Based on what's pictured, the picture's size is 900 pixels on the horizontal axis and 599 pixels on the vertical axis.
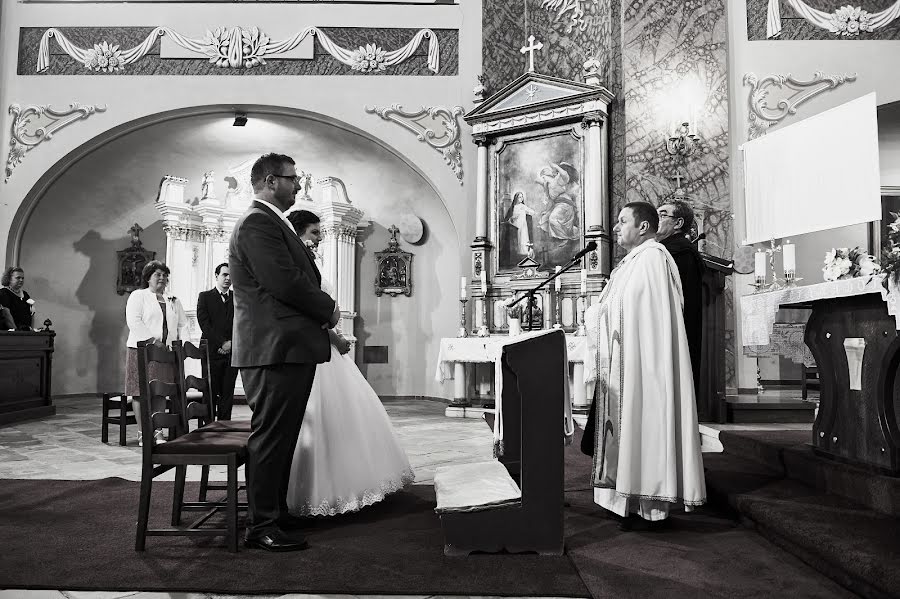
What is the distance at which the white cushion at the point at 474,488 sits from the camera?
2543mm

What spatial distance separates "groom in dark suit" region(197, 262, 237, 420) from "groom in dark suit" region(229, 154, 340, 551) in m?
2.72

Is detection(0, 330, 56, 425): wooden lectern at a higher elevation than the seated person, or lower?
lower

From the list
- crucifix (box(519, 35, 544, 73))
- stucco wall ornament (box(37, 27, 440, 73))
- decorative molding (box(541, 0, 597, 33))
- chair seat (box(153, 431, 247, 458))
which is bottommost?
chair seat (box(153, 431, 247, 458))

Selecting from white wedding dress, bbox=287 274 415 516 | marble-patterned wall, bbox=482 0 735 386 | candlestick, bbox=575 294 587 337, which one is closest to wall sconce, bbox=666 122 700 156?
marble-patterned wall, bbox=482 0 735 386

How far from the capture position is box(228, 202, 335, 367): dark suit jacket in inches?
102

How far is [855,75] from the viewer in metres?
7.50

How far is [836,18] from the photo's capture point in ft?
24.9

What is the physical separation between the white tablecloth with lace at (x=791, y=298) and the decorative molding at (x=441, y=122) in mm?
4862

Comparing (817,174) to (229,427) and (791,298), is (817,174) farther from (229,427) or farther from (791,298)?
(229,427)

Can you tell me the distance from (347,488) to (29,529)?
1289 mm

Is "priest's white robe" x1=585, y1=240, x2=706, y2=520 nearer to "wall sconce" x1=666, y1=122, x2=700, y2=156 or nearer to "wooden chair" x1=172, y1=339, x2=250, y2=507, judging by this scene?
"wooden chair" x1=172, y1=339, x2=250, y2=507

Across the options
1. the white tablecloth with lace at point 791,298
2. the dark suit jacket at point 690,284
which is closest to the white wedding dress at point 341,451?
the dark suit jacket at point 690,284

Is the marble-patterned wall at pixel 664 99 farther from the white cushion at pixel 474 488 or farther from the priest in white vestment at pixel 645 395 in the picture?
the white cushion at pixel 474 488

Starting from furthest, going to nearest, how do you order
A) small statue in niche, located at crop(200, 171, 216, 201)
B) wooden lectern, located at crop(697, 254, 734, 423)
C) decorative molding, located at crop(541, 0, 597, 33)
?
small statue in niche, located at crop(200, 171, 216, 201), decorative molding, located at crop(541, 0, 597, 33), wooden lectern, located at crop(697, 254, 734, 423)
